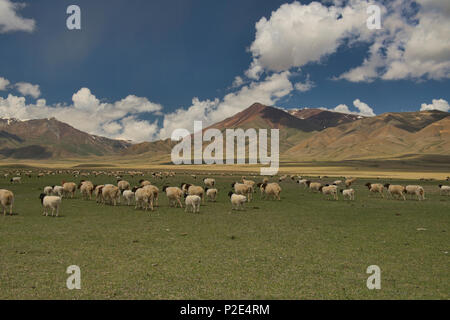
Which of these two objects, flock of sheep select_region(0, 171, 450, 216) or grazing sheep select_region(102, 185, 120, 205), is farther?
grazing sheep select_region(102, 185, 120, 205)

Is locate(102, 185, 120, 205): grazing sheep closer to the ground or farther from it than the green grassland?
farther from it

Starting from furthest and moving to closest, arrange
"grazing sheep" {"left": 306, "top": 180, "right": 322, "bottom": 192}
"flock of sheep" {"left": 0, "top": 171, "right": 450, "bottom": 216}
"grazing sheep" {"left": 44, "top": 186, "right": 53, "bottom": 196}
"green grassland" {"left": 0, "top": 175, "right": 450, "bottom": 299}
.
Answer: "grazing sheep" {"left": 306, "top": 180, "right": 322, "bottom": 192}
"grazing sheep" {"left": 44, "top": 186, "right": 53, "bottom": 196}
"flock of sheep" {"left": 0, "top": 171, "right": 450, "bottom": 216}
"green grassland" {"left": 0, "top": 175, "right": 450, "bottom": 299}

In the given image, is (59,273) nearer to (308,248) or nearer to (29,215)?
(308,248)

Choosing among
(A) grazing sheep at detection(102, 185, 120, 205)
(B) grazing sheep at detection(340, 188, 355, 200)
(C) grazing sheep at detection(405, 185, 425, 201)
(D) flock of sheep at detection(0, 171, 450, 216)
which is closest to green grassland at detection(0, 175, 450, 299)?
(D) flock of sheep at detection(0, 171, 450, 216)

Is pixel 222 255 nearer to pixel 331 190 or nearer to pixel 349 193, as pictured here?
pixel 349 193

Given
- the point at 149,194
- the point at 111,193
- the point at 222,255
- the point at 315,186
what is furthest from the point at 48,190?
the point at 315,186

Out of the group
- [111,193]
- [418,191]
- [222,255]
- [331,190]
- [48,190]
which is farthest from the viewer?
[331,190]

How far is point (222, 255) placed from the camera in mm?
12719

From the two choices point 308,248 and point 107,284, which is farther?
point 308,248

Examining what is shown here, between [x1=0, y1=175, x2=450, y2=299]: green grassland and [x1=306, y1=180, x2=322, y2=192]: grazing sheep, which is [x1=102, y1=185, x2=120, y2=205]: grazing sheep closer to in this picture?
[x1=0, y1=175, x2=450, y2=299]: green grassland

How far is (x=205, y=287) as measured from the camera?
31.1 feet

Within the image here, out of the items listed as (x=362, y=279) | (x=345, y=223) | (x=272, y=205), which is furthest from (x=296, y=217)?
(x=362, y=279)

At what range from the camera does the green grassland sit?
9.31 m
